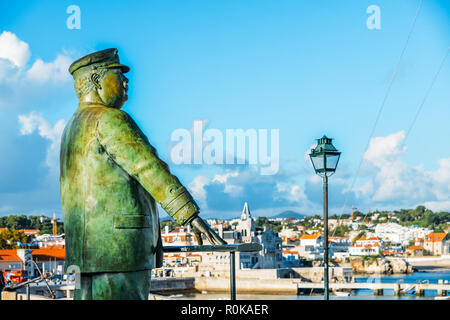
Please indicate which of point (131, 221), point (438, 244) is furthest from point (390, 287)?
point (438, 244)

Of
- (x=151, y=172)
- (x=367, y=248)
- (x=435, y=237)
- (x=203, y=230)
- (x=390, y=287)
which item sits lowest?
(x=390, y=287)

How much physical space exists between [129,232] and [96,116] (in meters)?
0.81

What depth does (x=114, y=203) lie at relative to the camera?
14.7ft

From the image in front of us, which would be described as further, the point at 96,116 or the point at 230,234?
the point at 230,234

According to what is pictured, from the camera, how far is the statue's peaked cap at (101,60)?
15.9ft

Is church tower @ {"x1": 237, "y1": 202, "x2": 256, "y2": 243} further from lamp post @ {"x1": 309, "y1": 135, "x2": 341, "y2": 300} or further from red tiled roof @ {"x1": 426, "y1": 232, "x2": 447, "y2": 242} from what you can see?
lamp post @ {"x1": 309, "y1": 135, "x2": 341, "y2": 300}

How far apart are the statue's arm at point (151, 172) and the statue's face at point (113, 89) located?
47 centimetres

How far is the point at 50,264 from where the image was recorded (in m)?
89.5

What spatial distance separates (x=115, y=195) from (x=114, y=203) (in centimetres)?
5

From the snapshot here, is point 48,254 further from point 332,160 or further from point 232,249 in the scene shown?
point 232,249
